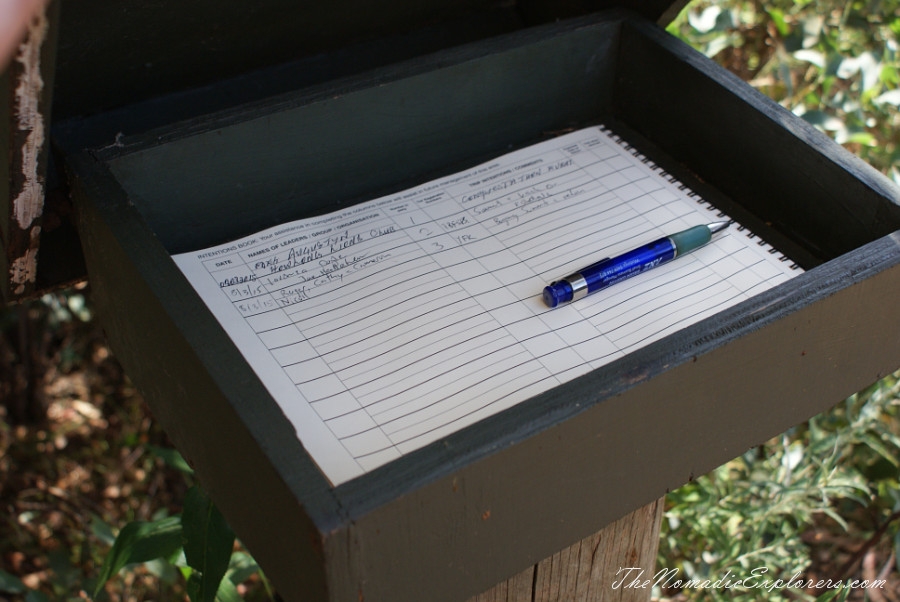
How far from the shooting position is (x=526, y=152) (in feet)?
4.20

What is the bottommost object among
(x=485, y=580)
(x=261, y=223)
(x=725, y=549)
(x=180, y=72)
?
(x=725, y=549)

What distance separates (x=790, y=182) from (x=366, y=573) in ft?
2.30

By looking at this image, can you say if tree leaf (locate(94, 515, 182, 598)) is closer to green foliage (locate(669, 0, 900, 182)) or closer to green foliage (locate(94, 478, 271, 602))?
green foliage (locate(94, 478, 271, 602))

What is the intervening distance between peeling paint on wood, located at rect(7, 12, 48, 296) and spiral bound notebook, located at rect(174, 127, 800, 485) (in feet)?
0.51

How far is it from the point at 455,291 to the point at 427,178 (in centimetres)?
24

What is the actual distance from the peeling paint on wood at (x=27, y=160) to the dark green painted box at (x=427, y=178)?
→ 59mm

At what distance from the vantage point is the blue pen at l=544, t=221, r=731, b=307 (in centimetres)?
103

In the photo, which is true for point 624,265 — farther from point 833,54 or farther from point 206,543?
point 833,54

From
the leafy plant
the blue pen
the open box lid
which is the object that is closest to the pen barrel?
the blue pen

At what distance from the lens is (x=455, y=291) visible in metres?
1.06

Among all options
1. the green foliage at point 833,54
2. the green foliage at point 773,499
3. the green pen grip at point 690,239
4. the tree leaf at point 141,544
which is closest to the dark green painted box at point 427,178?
the green pen grip at point 690,239

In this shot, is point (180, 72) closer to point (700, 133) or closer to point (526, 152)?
point (526, 152)

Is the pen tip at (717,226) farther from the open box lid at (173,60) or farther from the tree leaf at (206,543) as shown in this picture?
the tree leaf at (206,543)

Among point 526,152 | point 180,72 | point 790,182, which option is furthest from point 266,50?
point 790,182
